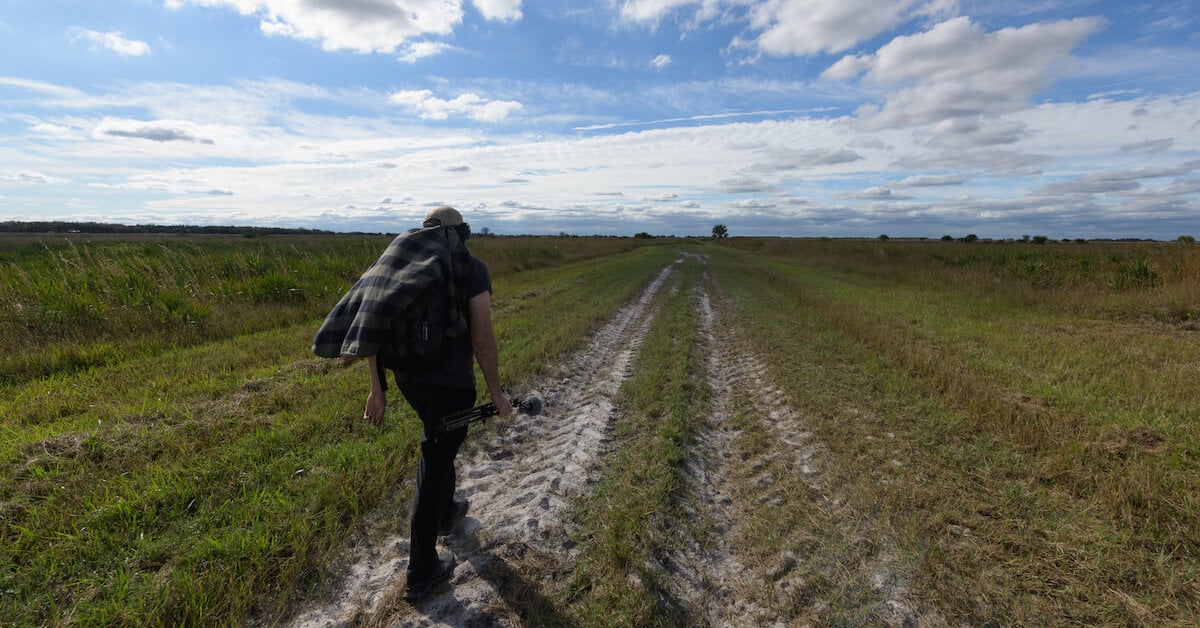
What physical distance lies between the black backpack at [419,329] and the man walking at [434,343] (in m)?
0.01

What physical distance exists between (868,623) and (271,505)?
3709 mm

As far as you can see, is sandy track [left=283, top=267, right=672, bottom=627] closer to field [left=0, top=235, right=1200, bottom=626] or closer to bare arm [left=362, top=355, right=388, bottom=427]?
field [left=0, top=235, right=1200, bottom=626]

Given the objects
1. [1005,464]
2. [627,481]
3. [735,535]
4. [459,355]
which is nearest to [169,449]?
[459,355]

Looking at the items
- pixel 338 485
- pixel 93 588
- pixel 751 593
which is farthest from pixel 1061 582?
pixel 93 588

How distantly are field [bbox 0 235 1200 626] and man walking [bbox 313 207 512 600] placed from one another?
1.69 ft

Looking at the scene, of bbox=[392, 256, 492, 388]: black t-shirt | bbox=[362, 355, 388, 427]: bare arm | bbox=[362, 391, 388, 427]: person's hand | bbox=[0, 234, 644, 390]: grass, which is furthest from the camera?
bbox=[0, 234, 644, 390]: grass

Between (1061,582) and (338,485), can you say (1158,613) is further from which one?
Answer: (338,485)

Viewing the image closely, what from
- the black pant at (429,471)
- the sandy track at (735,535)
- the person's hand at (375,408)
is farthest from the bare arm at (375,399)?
the sandy track at (735,535)

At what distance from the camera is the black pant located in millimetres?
2611

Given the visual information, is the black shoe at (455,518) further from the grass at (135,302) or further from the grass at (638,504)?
the grass at (135,302)

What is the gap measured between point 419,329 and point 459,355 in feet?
0.98

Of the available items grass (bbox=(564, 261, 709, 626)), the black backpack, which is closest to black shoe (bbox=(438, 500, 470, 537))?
grass (bbox=(564, 261, 709, 626))

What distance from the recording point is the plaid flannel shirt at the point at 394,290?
2273mm

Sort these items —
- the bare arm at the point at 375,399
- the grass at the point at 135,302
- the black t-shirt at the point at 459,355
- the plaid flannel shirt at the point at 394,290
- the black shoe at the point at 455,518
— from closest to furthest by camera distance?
the plaid flannel shirt at the point at 394,290 → the black t-shirt at the point at 459,355 → the bare arm at the point at 375,399 → the black shoe at the point at 455,518 → the grass at the point at 135,302
